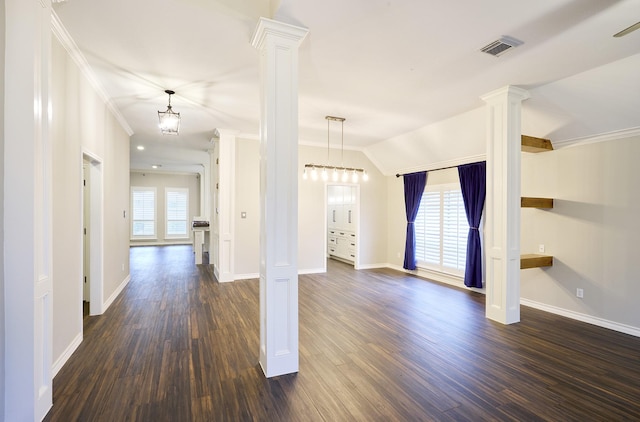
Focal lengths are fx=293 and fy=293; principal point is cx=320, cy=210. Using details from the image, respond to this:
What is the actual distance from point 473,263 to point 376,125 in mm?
3024

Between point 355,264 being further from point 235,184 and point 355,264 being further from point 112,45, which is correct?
point 112,45

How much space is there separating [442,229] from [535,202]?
212 centimetres

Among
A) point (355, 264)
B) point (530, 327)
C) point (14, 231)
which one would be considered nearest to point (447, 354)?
point (530, 327)

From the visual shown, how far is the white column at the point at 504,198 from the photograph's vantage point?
3.71 meters

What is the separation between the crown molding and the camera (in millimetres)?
2518

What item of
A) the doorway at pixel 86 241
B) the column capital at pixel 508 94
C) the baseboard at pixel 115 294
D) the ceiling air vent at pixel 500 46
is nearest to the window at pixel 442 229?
the column capital at pixel 508 94

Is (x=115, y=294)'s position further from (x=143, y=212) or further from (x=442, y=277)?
(x=143, y=212)

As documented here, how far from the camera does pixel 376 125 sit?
5371 mm

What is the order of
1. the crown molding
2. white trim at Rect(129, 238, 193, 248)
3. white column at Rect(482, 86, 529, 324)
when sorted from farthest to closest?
white trim at Rect(129, 238, 193, 248), white column at Rect(482, 86, 529, 324), the crown molding

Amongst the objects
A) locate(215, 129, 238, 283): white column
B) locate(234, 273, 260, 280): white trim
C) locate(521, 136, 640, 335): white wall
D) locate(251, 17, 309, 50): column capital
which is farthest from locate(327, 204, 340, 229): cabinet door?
locate(251, 17, 309, 50): column capital

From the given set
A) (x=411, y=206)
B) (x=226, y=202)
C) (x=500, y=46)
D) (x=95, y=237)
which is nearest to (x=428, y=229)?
(x=411, y=206)

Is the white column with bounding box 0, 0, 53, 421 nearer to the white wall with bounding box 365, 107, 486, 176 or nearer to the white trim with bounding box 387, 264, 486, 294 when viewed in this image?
the white wall with bounding box 365, 107, 486, 176

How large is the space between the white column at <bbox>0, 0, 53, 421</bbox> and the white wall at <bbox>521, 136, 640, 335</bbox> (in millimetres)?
5623

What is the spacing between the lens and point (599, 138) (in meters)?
3.73
